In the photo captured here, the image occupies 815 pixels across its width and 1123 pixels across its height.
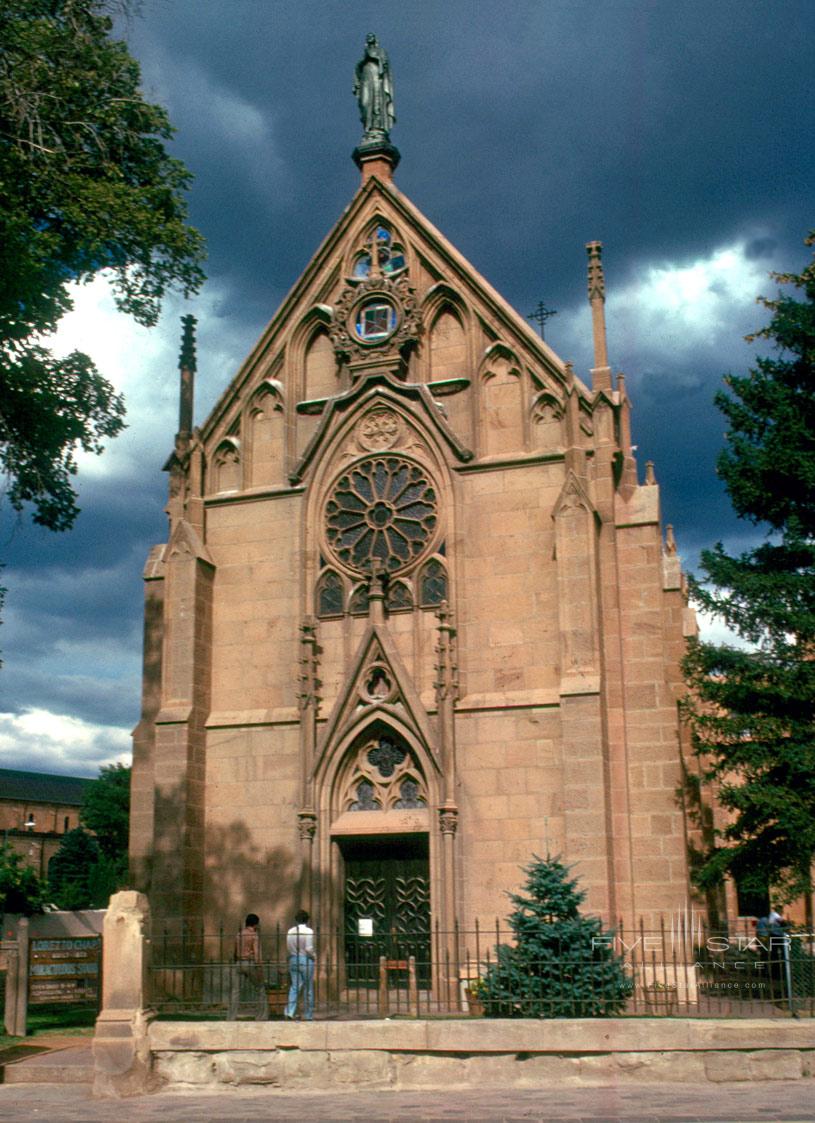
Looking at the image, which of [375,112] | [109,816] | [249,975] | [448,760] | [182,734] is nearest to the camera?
[249,975]

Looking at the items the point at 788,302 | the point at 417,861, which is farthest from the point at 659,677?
the point at 788,302

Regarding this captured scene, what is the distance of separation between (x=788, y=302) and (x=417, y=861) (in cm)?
1228

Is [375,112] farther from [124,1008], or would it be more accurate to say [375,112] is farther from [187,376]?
[124,1008]

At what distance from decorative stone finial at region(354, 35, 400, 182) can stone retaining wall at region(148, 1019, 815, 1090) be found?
18.7 meters

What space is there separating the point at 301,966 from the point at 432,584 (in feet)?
27.7

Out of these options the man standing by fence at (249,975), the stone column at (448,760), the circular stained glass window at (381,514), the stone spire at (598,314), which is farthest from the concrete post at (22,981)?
the stone spire at (598,314)

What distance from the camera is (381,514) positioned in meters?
24.1

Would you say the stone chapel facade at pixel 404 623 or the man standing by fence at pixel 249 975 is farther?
the stone chapel facade at pixel 404 623

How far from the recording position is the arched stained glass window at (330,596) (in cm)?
2383

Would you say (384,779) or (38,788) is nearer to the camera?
(384,779)

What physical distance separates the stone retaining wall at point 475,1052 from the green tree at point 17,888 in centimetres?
1063

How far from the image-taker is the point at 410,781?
22625 millimetres

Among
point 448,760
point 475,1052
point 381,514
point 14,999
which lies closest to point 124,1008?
point 475,1052

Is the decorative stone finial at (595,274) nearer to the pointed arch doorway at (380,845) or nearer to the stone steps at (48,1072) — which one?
the pointed arch doorway at (380,845)
